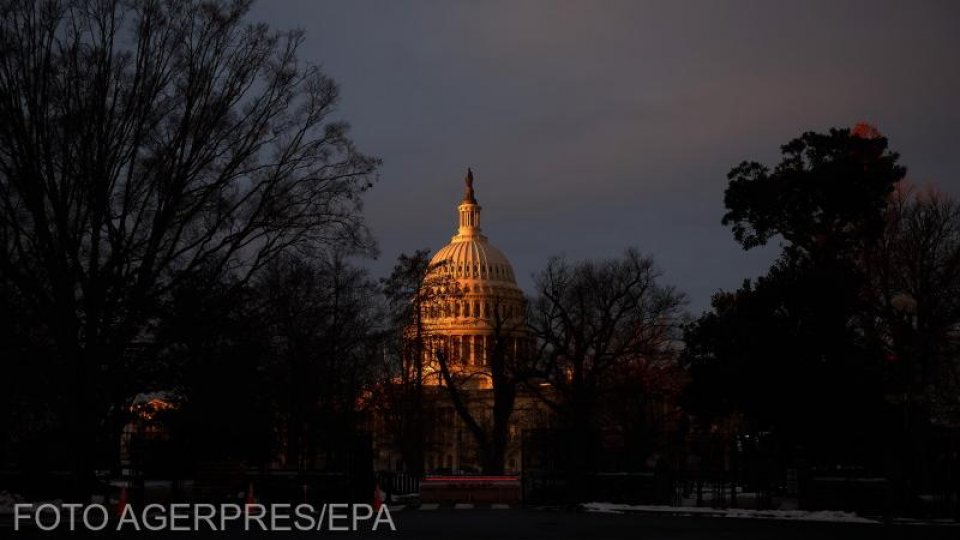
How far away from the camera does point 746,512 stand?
3144cm

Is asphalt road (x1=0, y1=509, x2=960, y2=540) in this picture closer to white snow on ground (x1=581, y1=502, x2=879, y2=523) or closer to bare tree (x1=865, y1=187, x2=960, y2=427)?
white snow on ground (x1=581, y1=502, x2=879, y2=523)

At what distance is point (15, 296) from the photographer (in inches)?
1178

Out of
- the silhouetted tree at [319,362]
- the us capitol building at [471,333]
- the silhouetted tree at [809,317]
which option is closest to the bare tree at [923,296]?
the silhouetted tree at [809,317]

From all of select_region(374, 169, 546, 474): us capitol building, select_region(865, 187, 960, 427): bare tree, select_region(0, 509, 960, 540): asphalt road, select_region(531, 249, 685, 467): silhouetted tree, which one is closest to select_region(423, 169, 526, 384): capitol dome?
select_region(374, 169, 546, 474): us capitol building

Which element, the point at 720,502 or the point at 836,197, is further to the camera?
the point at 836,197

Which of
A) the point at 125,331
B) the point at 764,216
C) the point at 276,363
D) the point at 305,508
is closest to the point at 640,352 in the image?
the point at 764,216

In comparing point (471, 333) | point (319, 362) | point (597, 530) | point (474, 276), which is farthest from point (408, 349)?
point (474, 276)

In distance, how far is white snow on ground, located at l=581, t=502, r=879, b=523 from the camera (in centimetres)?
2941

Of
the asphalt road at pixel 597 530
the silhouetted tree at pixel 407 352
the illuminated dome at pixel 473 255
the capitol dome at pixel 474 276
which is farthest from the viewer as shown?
the illuminated dome at pixel 473 255

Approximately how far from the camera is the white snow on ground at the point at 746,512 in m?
29.4

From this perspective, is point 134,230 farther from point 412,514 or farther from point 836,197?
point 836,197

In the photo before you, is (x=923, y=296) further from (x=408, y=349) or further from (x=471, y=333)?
(x=471, y=333)

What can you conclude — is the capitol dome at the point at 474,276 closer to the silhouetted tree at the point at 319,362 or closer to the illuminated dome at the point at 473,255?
the illuminated dome at the point at 473,255

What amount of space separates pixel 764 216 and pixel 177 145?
24.8 metres
